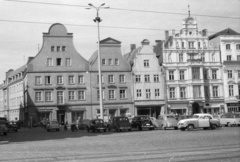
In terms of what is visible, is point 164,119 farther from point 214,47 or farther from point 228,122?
point 214,47

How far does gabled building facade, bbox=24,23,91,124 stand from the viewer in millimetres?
58875

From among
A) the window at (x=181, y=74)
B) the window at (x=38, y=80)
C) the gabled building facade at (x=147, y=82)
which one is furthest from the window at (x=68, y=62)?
the window at (x=181, y=74)

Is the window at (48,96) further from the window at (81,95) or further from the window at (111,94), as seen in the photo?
the window at (111,94)

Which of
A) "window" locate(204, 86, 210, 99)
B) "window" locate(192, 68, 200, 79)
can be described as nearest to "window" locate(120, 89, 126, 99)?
"window" locate(192, 68, 200, 79)

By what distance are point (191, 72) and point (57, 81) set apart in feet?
78.9

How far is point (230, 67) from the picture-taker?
6594 cm

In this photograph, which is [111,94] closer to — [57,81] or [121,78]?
[121,78]

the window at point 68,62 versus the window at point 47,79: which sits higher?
the window at point 68,62

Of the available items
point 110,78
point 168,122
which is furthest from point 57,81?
point 168,122

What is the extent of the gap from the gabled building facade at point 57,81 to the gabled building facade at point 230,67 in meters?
25.7

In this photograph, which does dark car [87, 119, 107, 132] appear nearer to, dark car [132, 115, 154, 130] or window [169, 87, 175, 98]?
dark car [132, 115, 154, 130]

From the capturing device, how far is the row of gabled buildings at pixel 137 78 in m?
59.5

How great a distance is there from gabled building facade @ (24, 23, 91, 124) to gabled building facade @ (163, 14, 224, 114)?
15426mm

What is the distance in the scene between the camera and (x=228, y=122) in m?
40.9
